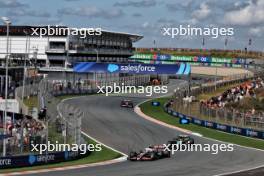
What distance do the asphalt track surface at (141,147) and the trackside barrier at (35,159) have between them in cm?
209

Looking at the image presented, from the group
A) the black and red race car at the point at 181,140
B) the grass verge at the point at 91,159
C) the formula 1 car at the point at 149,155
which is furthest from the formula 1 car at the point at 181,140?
the grass verge at the point at 91,159

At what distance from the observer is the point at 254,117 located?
4559 centimetres

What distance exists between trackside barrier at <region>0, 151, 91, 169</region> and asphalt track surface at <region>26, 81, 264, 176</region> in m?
2.09

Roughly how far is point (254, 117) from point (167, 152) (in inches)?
462

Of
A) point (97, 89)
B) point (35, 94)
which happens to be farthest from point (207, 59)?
point (35, 94)

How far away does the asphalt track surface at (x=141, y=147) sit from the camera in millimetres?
30516

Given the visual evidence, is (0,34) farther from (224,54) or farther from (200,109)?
(224,54)

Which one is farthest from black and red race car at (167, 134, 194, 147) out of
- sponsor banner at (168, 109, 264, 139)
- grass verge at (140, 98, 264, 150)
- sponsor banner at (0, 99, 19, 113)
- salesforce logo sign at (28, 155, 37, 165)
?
sponsor banner at (0, 99, 19, 113)

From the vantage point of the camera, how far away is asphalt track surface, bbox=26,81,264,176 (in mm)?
30516

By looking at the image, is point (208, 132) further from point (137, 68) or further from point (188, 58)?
point (188, 58)

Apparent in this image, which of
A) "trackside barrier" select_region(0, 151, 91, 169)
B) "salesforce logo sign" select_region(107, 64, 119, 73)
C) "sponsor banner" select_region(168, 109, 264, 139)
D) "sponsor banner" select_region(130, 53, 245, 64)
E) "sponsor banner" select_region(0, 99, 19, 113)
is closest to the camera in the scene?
"trackside barrier" select_region(0, 151, 91, 169)

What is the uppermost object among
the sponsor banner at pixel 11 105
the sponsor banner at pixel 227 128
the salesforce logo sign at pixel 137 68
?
the salesforce logo sign at pixel 137 68

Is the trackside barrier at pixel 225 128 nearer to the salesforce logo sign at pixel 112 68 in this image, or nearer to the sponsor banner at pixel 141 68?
the sponsor banner at pixel 141 68

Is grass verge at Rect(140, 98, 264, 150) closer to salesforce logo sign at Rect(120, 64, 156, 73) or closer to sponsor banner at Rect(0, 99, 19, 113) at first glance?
salesforce logo sign at Rect(120, 64, 156, 73)
